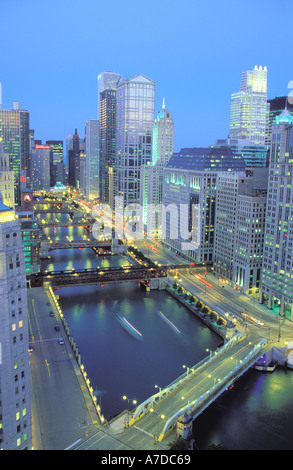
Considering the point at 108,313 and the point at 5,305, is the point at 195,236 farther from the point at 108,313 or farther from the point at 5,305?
the point at 5,305

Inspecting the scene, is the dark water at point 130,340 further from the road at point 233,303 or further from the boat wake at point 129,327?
the road at point 233,303

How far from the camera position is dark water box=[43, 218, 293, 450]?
59706 mm

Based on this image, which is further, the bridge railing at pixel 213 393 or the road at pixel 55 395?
the bridge railing at pixel 213 393

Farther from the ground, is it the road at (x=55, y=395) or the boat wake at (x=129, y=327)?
the road at (x=55, y=395)

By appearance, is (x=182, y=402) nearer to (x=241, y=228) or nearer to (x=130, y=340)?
(x=130, y=340)

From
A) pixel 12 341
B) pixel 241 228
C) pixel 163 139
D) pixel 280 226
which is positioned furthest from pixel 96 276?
pixel 163 139

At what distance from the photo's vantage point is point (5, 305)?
44656 mm

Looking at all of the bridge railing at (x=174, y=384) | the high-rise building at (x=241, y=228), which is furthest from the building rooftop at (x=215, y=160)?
the bridge railing at (x=174, y=384)

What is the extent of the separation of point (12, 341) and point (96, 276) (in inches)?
2777

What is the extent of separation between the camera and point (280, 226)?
314 feet

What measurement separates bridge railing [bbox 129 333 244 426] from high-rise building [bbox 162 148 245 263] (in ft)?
181

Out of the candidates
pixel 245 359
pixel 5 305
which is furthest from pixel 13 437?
pixel 245 359

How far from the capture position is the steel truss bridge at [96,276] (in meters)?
113

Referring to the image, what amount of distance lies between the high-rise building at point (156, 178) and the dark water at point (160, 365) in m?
64.3
